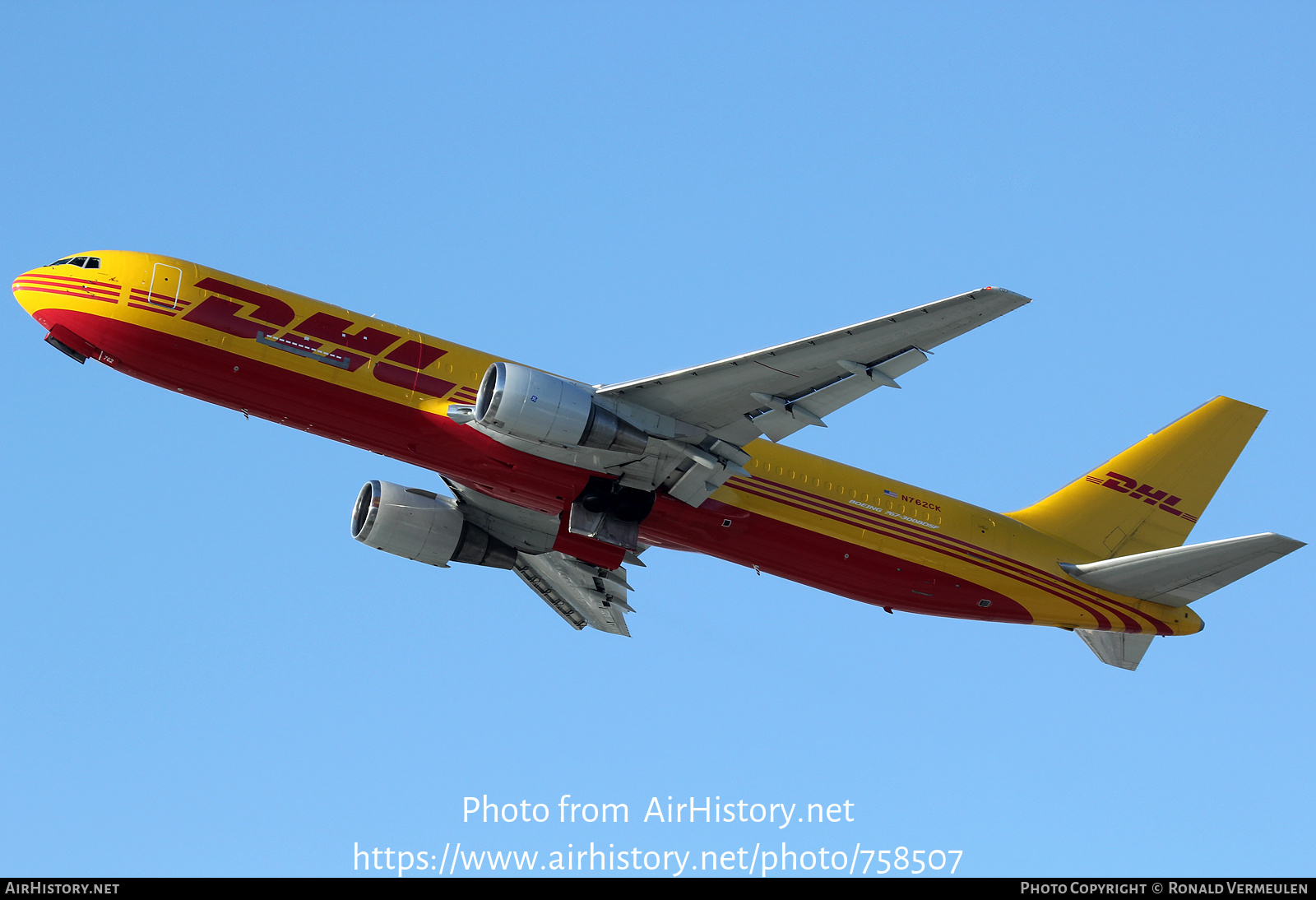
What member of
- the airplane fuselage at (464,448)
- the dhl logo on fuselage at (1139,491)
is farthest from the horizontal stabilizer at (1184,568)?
the dhl logo on fuselage at (1139,491)

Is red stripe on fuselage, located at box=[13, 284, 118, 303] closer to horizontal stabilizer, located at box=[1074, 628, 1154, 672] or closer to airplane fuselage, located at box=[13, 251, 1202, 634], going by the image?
airplane fuselage, located at box=[13, 251, 1202, 634]

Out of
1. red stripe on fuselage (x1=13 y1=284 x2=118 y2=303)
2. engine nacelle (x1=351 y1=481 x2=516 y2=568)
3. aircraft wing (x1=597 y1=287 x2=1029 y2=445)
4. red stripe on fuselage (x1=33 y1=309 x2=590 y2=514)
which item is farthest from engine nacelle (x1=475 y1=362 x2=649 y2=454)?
red stripe on fuselage (x1=13 y1=284 x2=118 y2=303)

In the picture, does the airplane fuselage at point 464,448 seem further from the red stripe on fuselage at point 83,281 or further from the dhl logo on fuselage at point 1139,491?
the dhl logo on fuselage at point 1139,491

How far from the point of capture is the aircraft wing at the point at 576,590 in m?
41.2

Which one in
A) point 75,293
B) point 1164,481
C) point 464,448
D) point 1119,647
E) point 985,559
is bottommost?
point 1119,647

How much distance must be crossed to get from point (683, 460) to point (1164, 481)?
1684 centimetres

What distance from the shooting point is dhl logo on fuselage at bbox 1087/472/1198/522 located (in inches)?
1553

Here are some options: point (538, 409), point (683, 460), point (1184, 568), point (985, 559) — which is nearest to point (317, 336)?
point (538, 409)

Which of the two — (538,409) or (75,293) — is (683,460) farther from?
(75,293)

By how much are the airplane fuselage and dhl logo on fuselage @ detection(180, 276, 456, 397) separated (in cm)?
4

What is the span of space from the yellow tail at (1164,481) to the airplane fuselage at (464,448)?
259cm

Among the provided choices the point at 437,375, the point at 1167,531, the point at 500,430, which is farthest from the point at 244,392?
the point at 1167,531

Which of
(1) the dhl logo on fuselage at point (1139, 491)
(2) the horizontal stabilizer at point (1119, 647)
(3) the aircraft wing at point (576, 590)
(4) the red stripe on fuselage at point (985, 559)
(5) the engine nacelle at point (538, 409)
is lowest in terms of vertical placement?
(3) the aircraft wing at point (576, 590)

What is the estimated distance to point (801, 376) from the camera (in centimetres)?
3016
